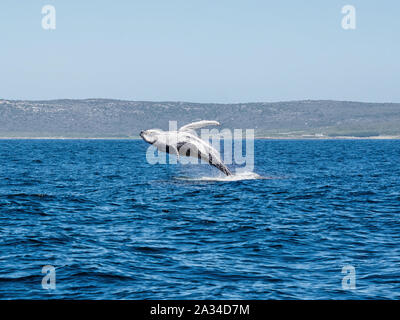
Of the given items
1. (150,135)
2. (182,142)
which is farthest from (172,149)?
(150,135)

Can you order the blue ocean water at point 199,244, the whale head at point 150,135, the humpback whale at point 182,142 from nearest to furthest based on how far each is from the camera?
1. the blue ocean water at point 199,244
2. the whale head at point 150,135
3. the humpback whale at point 182,142

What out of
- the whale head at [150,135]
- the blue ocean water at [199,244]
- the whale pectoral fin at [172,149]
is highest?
the whale head at [150,135]

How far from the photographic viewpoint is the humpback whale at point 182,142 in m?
32.2

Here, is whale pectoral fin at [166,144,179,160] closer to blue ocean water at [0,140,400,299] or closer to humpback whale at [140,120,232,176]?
humpback whale at [140,120,232,176]

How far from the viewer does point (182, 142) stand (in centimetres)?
3266

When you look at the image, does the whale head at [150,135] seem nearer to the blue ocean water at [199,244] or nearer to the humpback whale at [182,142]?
the humpback whale at [182,142]

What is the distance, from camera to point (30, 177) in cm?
4947

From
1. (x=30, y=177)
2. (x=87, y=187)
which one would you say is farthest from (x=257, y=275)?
(x=30, y=177)

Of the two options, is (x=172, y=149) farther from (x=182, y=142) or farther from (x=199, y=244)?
(x=199, y=244)

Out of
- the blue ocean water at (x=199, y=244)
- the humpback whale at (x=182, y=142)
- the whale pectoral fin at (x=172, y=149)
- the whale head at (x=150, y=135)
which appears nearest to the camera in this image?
the blue ocean water at (x=199, y=244)

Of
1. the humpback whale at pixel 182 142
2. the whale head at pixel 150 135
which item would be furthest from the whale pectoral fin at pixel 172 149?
the whale head at pixel 150 135

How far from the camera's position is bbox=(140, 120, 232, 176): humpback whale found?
32.2 metres

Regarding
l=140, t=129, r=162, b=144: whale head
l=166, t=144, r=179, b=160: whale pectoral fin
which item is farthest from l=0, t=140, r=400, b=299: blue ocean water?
l=140, t=129, r=162, b=144: whale head

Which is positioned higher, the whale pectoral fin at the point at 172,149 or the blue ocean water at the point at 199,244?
the whale pectoral fin at the point at 172,149
